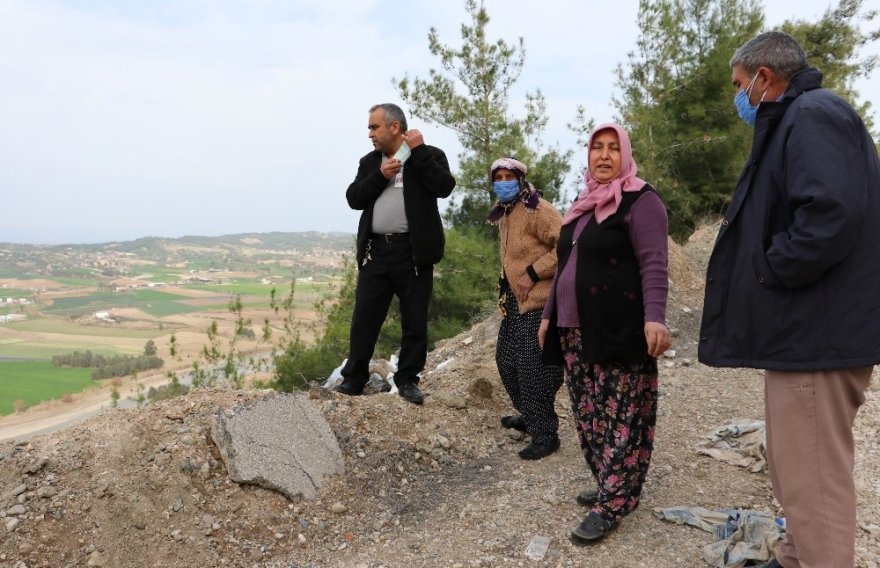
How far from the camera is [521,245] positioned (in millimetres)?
3396

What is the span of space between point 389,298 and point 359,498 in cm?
132

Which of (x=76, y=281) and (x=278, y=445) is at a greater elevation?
(x=278, y=445)

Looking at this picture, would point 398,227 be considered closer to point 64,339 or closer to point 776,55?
point 776,55

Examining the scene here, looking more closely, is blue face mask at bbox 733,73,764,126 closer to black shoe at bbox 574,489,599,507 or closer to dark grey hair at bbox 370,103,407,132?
black shoe at bbox 574,489,599,507

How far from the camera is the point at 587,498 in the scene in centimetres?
290

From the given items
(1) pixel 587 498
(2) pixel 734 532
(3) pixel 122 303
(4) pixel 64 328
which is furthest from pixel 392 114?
(3) pixel 122 303

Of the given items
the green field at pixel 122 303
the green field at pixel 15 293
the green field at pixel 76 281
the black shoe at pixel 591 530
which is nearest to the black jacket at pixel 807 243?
the black shoe at pixel 591 530

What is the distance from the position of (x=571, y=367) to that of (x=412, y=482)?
3.98ft

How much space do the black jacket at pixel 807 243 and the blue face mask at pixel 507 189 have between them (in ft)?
4.92

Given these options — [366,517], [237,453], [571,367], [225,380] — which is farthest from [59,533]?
[225,380]

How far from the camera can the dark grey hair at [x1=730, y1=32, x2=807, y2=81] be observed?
6.30 ft

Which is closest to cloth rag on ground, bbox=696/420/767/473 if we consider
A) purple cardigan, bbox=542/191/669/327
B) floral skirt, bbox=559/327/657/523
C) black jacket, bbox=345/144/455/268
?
floral skirt, bbox=559/327/657/523

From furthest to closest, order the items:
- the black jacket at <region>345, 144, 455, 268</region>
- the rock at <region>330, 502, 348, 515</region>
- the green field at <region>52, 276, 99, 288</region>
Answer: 1. the green field at <region>52, 276, 99, 288</region>
2. the black jacket at <region>345, 144, 455, 268</region>
3. the rock at <region>330, 502, 348, 515</region>

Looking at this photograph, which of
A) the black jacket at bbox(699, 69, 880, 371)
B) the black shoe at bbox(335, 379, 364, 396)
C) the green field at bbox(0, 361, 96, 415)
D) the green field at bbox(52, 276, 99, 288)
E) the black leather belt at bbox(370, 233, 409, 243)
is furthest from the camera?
the green field at bbox(52, 276, 99, 288)
